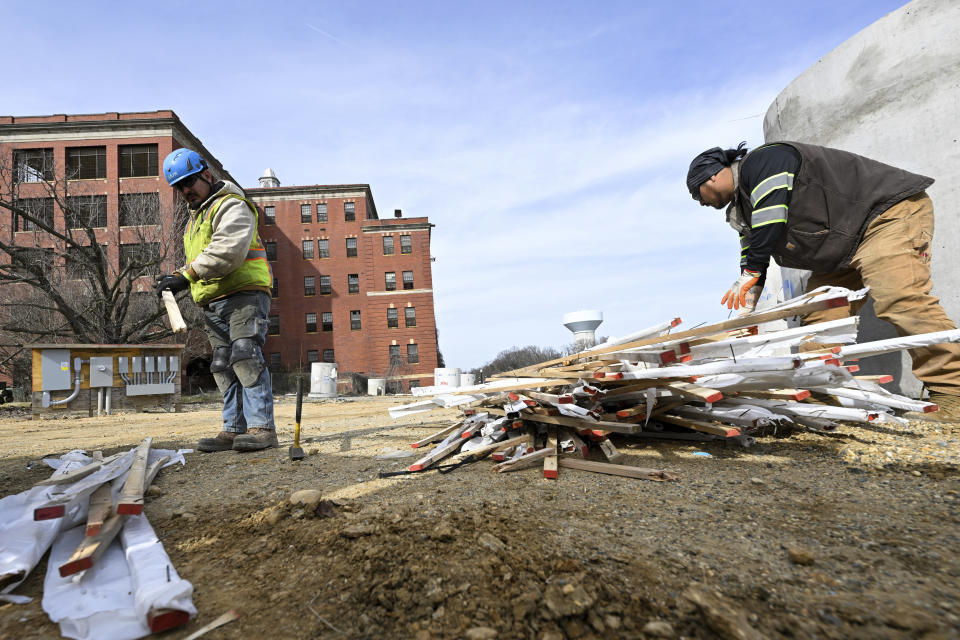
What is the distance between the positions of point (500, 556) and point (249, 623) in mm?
733

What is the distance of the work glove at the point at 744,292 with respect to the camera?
3.25 metres

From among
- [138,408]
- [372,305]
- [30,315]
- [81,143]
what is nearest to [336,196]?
[372,305]

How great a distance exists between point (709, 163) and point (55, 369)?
38.9 ft

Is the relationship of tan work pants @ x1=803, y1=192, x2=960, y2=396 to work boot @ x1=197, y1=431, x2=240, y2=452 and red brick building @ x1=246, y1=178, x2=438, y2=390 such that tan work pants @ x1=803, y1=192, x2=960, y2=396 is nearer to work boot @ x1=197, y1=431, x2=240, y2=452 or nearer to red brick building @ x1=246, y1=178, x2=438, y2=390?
work boot @ x1=197, y1=431, x2=240, y2=452

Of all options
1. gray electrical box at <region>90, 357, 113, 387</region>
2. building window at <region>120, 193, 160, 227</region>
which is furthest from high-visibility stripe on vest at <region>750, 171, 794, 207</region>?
building window at <region>120, 193, 160, 227</region>

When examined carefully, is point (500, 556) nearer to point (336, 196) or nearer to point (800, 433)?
point (800, 433)

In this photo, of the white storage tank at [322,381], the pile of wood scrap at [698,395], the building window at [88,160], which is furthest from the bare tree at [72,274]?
the pile of wood scrap at [698,395]

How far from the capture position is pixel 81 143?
28.3 metres

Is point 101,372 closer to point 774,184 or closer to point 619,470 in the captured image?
point 619,470

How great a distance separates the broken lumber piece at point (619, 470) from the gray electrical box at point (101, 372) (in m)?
10.7

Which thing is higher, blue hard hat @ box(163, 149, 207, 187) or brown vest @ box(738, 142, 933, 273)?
blue hard hat @ box(163, 149, 207, 187)

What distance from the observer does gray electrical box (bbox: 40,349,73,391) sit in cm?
892

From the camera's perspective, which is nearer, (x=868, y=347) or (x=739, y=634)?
(x=739, y=634)

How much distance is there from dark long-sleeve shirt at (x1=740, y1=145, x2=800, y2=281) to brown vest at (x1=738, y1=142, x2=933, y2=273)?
0.10 m
